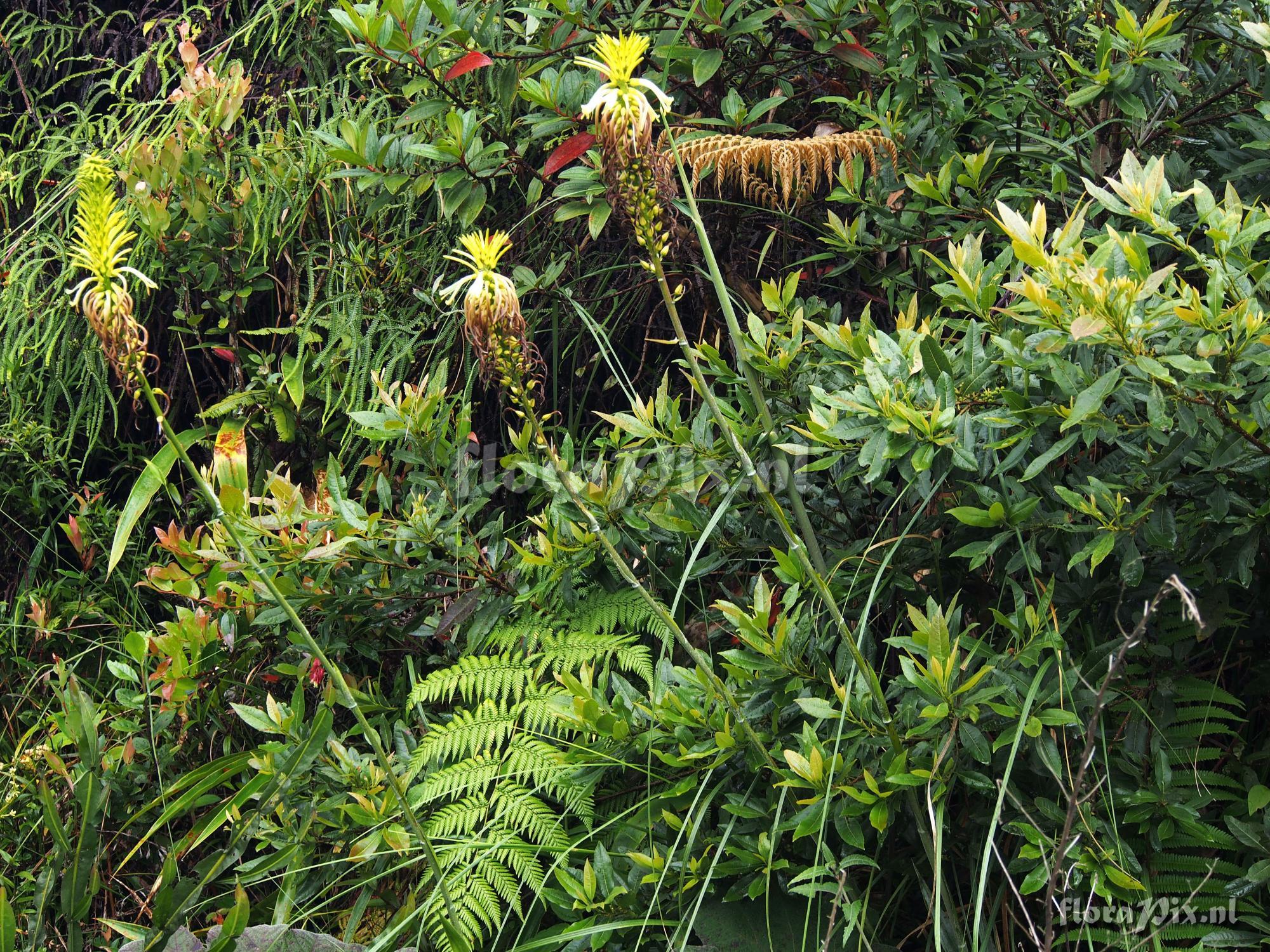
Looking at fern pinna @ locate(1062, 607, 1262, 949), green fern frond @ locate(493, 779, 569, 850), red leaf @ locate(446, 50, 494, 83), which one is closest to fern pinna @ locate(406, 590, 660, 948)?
green fern frond @ locate(493, 779, 569, 850)

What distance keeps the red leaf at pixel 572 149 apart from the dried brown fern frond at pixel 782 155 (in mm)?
164

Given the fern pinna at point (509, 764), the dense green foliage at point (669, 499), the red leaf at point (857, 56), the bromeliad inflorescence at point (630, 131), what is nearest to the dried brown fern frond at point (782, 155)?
the dense green foliage at point (669, 499)

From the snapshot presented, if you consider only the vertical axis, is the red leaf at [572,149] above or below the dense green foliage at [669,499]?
above

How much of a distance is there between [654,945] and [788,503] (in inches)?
29.2

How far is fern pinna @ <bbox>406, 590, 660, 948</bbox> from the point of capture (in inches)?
66.5

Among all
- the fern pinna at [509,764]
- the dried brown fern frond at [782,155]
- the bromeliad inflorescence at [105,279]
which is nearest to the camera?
the bromeliad inflorescence at [105,279]

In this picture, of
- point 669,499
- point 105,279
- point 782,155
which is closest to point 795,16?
point 782,155

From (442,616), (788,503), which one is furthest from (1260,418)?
(442,616)

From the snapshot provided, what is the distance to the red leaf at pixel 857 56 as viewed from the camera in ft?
7.20

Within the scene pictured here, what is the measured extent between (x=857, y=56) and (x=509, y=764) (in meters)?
1.53

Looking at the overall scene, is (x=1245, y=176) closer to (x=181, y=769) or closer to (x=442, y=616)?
(x=442, y=616)

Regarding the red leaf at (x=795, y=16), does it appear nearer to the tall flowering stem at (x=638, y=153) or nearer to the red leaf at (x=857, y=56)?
the red leaf at (x=857, y=56)

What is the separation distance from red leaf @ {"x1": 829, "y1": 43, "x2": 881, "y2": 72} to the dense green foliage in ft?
0.08

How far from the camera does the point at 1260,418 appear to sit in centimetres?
135
